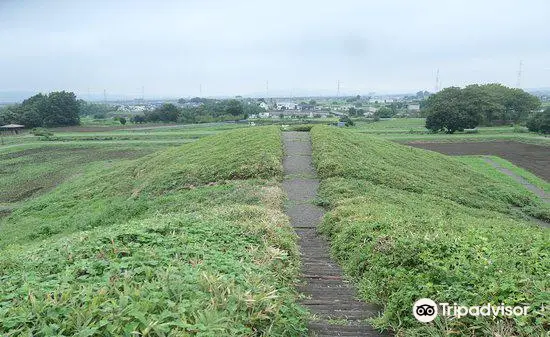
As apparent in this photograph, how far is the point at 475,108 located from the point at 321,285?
186 feet

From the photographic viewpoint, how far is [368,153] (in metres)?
20.7

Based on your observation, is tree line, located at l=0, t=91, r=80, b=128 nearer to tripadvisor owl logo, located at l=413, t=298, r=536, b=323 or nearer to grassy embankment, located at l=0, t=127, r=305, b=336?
grassy embankment, located at l=0, t=127, r=305, b=336

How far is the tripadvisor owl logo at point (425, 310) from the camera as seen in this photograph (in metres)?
4.61

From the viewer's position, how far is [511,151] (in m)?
39.3

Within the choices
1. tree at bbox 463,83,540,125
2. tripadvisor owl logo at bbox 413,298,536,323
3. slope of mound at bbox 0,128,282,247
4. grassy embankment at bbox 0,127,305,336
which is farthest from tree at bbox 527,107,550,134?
tripadvisor owl logo at bbox 413,298,536,323

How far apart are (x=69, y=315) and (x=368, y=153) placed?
1846 centimetres

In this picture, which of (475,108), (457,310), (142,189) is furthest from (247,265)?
(475,108)

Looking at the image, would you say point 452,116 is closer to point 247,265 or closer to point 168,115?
point 247,265

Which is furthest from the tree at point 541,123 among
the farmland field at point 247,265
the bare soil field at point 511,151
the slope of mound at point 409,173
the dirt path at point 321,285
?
the dirt path at point 321,285

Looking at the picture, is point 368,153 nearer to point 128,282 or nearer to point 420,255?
point 420,255

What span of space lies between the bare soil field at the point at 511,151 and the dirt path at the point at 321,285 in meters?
23.8

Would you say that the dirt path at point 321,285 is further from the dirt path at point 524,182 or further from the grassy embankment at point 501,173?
the grassy embankment at point 501,173

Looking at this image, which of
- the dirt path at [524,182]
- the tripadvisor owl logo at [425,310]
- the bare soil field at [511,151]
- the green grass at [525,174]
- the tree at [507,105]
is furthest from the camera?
the tree at [507,105]

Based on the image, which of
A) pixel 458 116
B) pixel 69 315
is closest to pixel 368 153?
pixel 69 315
